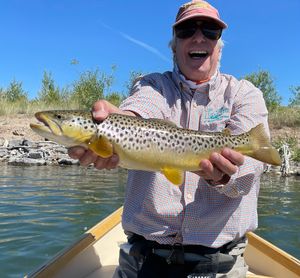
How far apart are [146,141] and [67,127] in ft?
1.70

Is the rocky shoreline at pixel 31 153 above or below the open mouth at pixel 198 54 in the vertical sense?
below

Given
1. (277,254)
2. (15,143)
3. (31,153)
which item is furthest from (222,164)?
(15,143)

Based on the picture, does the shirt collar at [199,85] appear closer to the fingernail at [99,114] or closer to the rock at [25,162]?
the fingernail at [99,114]

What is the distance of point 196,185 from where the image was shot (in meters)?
3.25

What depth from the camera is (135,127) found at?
3.01 m

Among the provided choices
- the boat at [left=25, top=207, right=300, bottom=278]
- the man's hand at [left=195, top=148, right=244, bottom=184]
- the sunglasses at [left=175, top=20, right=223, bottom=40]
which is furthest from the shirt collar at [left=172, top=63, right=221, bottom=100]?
the boat at [left=25, top=207, right=300, bottom=278]

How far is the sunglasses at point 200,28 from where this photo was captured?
3414 mm

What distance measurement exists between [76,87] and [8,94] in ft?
26.8

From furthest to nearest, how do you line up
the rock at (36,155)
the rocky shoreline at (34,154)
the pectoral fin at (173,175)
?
the rock at (36,155)
the rocky shoreline at (34,154)
the pectoral fin at (173,175)

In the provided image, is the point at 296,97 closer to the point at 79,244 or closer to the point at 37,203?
the point at 37,203

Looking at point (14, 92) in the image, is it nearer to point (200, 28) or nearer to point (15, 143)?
point (15, 143)

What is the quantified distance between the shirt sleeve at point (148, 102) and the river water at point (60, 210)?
4.34m

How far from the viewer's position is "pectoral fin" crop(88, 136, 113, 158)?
286cm

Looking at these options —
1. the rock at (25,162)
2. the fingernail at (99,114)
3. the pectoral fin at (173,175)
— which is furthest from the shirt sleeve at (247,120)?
Answer: the rock at (25,162)
